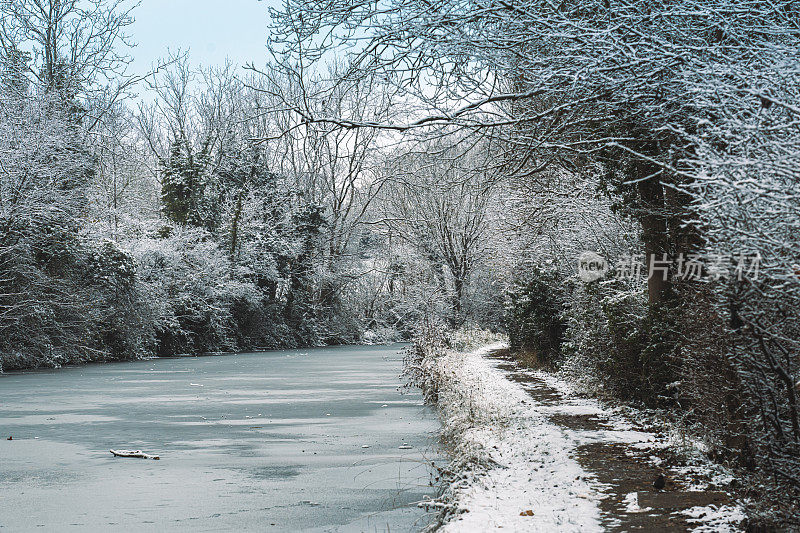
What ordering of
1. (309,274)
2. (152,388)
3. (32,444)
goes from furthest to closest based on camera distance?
(309,274) < (152,388) < (32,444)

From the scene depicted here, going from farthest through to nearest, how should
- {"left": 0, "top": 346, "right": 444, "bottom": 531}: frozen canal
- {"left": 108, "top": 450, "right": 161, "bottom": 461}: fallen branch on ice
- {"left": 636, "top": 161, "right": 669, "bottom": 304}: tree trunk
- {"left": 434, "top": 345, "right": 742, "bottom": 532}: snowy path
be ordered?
{"left": 636, "top": 161, "right": 669, "bottom": 304}: tree trunk
{"left": 108, "top": 450, "right": 161, "bottom": 461}: fallen branch on ice
{"left": 0, "top": 346, "right": 444, "bottom": 531}: frozen canal
{"left": 434, "top": 345, "right": 742, "bottom": 532}: snowy path

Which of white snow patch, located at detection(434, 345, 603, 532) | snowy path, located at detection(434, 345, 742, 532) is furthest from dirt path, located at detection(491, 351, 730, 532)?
white snow patch, located at detection(434, 345, 603, 532)

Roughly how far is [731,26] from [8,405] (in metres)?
13.6

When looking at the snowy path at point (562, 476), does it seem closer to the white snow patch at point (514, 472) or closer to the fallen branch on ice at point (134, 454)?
the white snow patch at point (514, 472)

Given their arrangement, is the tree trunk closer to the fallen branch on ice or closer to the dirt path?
the dirt path

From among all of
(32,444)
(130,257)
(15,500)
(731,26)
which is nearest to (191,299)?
(130,257)

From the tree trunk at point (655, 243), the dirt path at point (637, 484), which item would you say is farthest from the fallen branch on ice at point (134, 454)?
the tree trunk at point (655, 243)

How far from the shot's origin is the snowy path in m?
5.76

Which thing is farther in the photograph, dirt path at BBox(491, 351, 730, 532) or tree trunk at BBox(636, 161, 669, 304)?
tree trunk at BBox(636, 161, 669, 304)

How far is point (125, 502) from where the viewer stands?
7.22 meters

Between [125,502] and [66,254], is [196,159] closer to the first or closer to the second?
[66,254]

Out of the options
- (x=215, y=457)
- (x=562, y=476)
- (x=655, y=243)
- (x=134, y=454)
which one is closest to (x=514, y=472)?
(x=562, y=476)

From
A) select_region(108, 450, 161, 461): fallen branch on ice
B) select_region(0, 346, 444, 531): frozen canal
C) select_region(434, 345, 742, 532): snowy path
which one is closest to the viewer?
select_region(434, 345, 742, 532): snowy path

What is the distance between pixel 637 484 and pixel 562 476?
646mm
